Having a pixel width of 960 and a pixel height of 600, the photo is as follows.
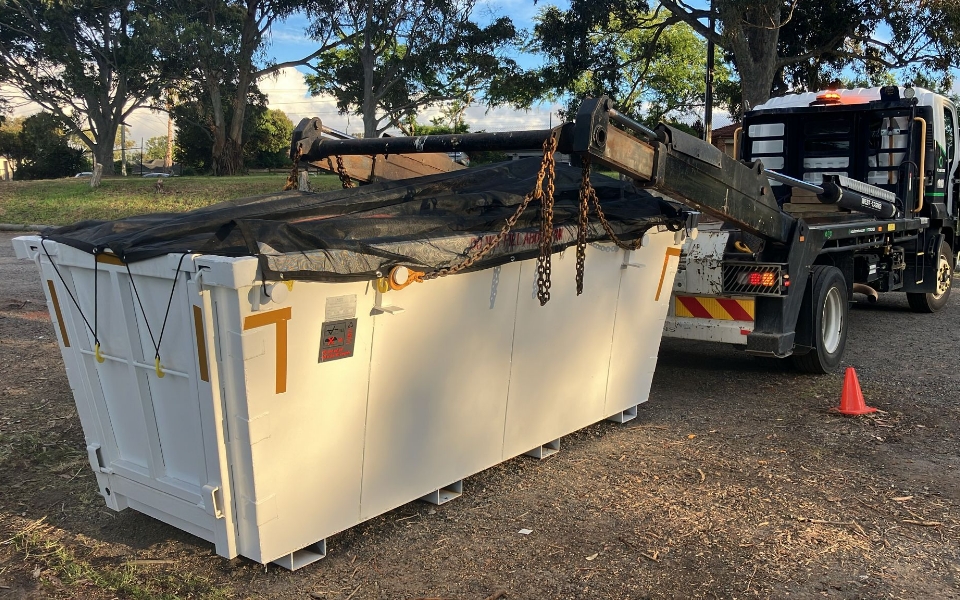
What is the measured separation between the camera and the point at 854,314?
10.1m

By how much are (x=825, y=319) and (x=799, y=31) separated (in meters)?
16.8

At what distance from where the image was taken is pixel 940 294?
10109mm

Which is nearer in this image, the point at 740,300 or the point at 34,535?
the point at 34,535

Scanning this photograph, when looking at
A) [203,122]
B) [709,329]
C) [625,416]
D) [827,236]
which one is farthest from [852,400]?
[203,122]

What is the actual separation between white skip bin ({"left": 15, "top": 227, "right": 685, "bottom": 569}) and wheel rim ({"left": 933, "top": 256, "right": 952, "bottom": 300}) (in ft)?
22.4

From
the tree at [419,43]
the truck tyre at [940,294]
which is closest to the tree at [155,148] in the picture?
the tree at [419,43]

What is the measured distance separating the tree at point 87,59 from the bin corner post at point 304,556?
2874 centimetres

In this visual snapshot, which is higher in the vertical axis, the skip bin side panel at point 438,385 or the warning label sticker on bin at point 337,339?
the warning label sticker on bin at point 337,339

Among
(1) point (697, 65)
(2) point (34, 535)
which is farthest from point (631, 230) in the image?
(1) point (697, 65)

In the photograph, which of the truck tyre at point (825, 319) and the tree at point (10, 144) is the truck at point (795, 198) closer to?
the truck tyre at point (825, 319)

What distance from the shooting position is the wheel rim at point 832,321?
6875mm

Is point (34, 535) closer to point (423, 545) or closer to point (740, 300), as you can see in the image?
point (423, 545)

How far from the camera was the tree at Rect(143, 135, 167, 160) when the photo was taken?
113 m

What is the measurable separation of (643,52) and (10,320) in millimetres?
18345
